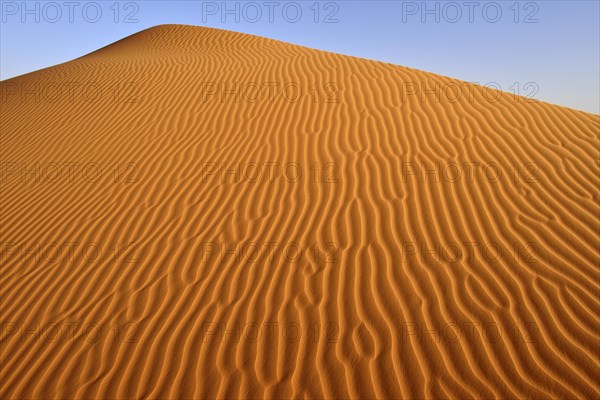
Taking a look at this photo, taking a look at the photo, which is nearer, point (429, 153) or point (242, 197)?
point (242, 197)

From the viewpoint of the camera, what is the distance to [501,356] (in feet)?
9.99

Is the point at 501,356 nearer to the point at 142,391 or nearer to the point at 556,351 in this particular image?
the point at 556,351

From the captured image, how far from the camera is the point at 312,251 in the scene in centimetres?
429

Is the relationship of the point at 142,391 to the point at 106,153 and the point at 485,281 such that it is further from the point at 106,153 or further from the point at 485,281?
the point at 106,153

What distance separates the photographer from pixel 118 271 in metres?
4.38

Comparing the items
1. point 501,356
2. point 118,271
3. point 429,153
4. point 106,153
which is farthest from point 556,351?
point 106,153

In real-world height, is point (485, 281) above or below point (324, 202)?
below

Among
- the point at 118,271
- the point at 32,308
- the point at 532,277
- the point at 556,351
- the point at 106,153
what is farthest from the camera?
the point at 106,153

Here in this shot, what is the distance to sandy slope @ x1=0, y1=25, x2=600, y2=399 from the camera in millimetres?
3109

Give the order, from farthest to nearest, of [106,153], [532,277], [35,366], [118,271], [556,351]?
[106,153] < [118,271] < [532,277] < [35,366] < [556,351]

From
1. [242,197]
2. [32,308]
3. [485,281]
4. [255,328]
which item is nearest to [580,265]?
[485,281]

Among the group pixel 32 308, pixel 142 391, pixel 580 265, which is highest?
pixel 580 265

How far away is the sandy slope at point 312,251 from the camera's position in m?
3.11

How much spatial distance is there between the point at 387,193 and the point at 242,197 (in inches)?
71.6
